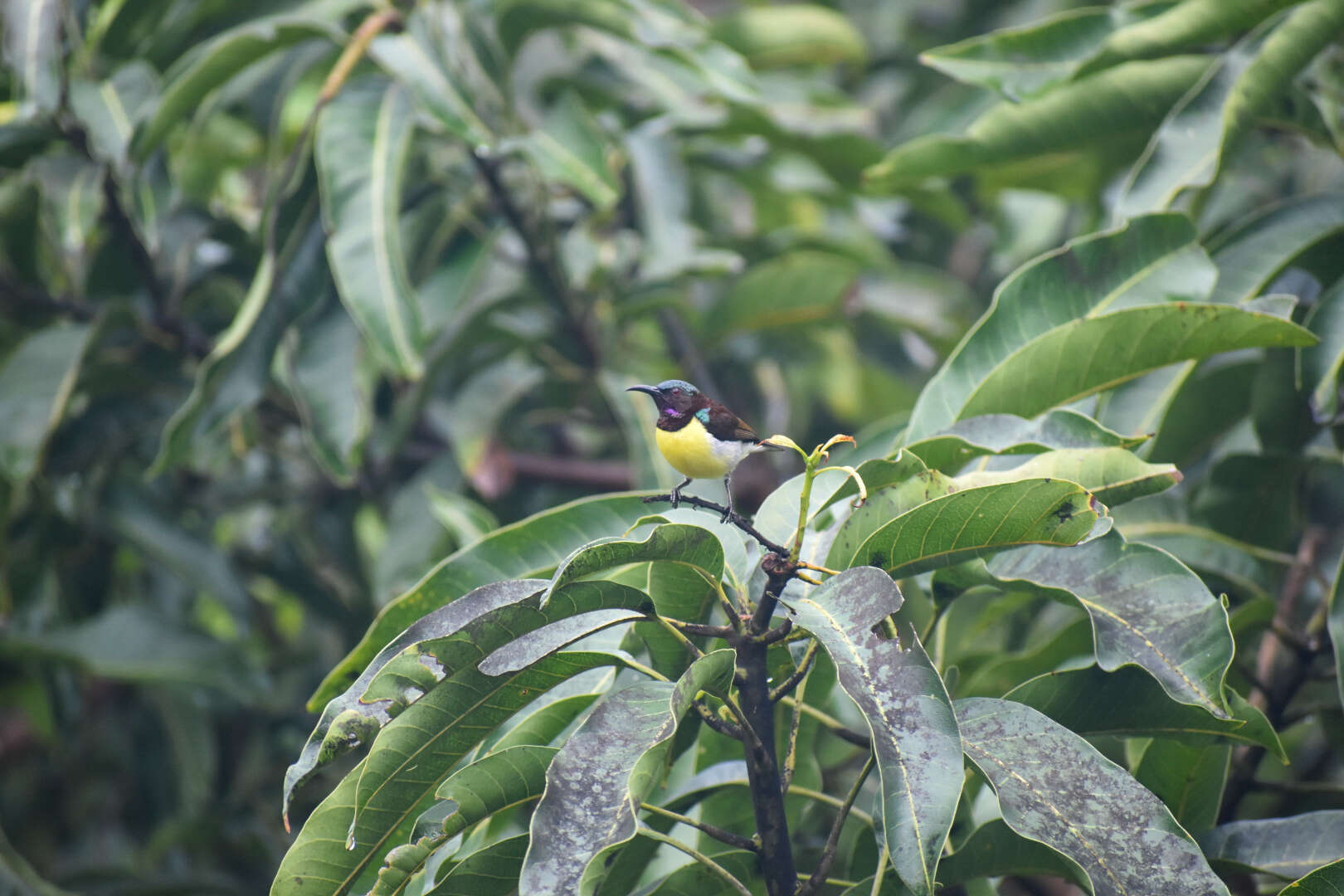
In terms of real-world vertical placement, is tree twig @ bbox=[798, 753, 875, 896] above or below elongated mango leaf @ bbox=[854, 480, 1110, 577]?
below

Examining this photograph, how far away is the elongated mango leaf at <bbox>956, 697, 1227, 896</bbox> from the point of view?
1075mm

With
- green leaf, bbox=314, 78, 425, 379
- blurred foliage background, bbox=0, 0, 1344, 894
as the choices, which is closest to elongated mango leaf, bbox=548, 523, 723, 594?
blurred foliage background, bbox=0, 0, 1344, 894

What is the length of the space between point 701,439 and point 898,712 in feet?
1.55

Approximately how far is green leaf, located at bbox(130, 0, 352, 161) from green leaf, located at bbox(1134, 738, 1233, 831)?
2046 mm

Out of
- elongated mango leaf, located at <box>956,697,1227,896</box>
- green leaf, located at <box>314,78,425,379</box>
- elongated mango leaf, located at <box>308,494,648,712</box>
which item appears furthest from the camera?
green leaf, located at <box>314,78,425,379</box>

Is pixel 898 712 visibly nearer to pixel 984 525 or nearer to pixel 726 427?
pixel 984 525

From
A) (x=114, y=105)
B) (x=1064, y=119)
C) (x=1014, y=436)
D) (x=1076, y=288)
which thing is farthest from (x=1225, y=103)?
(x=114, y=105)

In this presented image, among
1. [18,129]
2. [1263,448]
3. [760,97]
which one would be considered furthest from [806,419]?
[18,129]

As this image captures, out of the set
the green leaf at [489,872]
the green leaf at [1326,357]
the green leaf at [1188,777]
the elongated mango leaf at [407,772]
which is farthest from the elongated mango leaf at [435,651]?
the green leaf at [1326,357]

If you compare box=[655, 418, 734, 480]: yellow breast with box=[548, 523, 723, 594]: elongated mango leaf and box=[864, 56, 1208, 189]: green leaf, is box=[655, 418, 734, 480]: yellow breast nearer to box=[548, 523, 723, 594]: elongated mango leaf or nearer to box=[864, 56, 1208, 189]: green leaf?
box=[548, 523, 723, 594]: elongated mango leaf

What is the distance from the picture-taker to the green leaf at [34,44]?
2076mm

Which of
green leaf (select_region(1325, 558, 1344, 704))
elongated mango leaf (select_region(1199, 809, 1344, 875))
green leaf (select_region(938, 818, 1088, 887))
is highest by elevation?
green leaf (select_region(1325, 558, 1344, 704))

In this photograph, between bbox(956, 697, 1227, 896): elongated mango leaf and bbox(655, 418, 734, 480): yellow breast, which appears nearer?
bbox(956, 697, 1227, 896): elongated mango leaf

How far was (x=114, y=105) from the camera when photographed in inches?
90.8
